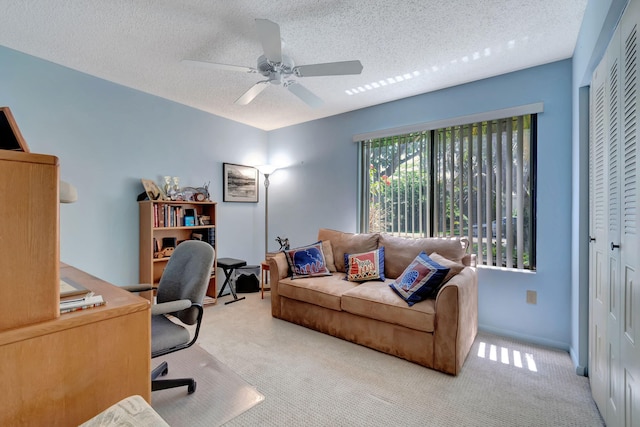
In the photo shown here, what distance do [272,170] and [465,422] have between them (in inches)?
148

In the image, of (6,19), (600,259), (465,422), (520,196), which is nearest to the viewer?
(465,422)

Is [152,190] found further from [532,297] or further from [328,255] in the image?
[532,297]

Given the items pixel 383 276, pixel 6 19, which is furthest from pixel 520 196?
pixel 6 19

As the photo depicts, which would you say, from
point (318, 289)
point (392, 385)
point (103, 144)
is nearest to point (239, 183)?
point (103, 144)

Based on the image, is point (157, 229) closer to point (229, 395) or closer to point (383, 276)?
point (229, 395)

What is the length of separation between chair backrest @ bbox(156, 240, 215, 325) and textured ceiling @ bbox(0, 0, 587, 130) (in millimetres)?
1631

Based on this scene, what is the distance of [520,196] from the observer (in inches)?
105

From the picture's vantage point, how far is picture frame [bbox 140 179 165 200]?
3.20 m

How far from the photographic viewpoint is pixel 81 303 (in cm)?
95

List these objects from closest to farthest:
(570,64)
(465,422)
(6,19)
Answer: (465,422) → (6,19) → (570,64)

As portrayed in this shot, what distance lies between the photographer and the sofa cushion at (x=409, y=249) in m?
2.66

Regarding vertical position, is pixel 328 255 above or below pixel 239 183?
below

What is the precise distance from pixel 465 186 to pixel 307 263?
6.19 ft

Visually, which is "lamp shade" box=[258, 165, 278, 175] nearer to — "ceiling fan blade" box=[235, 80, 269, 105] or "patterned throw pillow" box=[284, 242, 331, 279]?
"patterned throw pillow" box=[284, 242, 331, 279]
